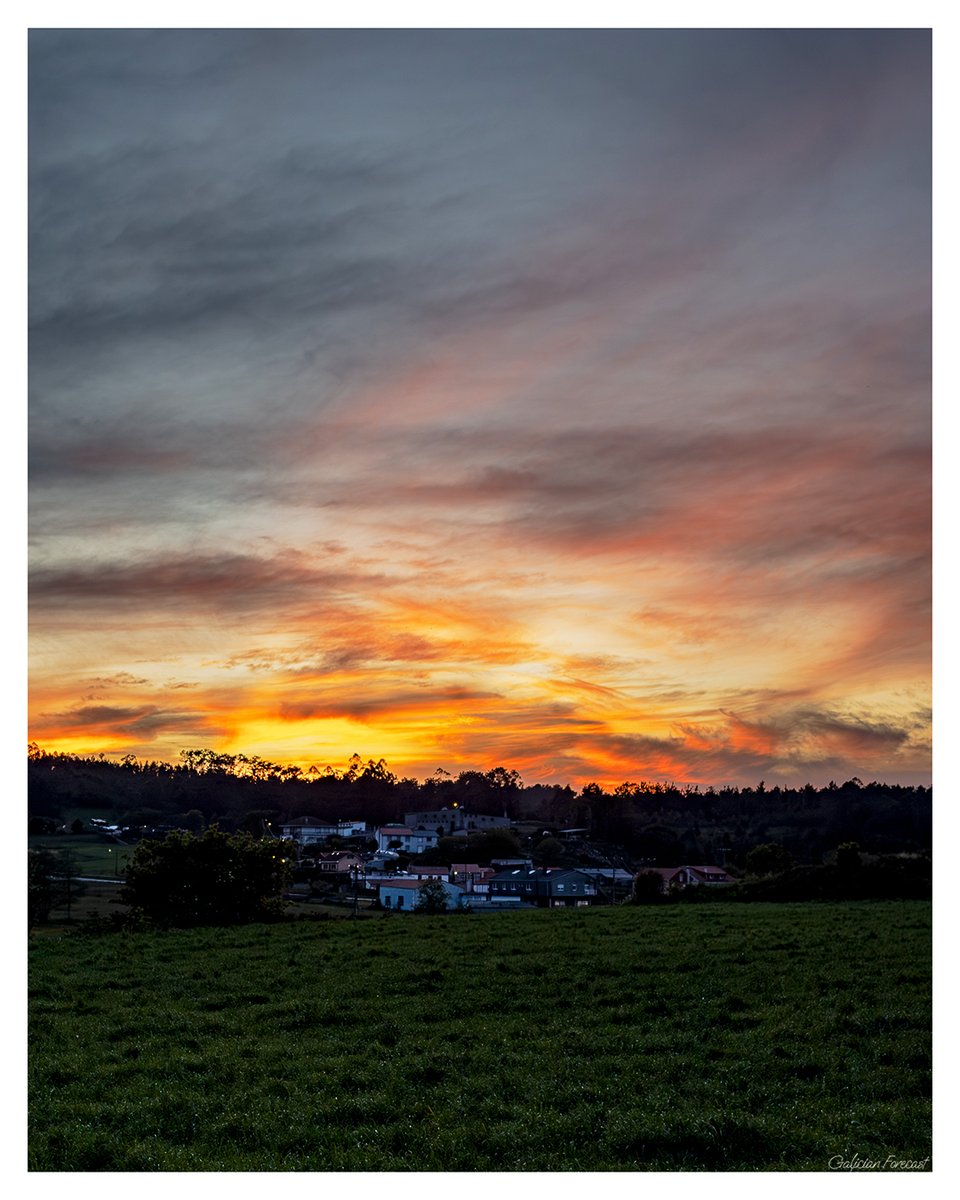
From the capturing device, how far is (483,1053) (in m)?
9.77

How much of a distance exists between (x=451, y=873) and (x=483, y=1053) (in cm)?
1618

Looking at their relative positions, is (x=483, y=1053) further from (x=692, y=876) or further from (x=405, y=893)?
(x=692, y=876)

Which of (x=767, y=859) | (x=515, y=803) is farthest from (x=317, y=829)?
(x=767, y=859)

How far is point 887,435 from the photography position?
13406 millimetres

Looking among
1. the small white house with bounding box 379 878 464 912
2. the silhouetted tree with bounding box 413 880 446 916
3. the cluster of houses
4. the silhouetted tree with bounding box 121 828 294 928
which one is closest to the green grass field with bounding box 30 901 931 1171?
the silhouetted tree with bounding box 121 828 294 928

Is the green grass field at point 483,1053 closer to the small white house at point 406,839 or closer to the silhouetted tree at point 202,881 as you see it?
the silhouetted tree at point 202,881

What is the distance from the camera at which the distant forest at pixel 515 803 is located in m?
20.9

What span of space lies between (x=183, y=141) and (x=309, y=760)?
45.0 feet

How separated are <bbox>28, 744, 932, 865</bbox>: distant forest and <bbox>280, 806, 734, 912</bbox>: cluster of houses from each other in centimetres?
51

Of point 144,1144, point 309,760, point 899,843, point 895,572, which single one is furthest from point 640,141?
point 899,843

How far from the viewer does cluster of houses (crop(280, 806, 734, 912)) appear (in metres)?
24.8
